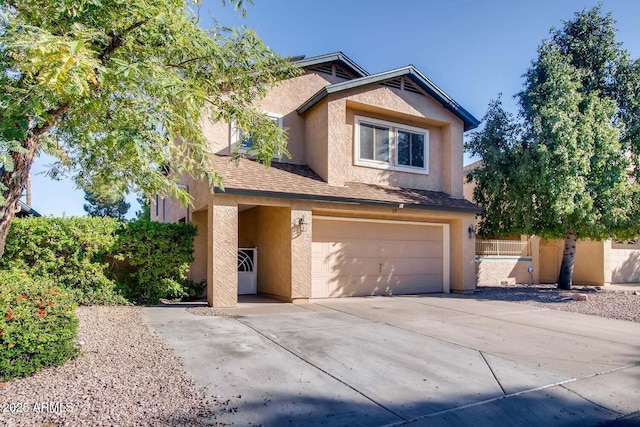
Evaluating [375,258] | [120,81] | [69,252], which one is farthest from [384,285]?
[120,81]

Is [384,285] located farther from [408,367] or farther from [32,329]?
[32,329]

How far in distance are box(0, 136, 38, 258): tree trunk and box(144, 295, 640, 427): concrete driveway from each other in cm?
306

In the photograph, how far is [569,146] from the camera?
12.8 metres

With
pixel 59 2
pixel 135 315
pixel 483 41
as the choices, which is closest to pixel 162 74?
pixel 59 2

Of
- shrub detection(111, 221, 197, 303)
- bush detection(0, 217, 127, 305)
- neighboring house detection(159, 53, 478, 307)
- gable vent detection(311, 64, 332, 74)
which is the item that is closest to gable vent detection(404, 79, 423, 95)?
neighboring house detection(159, 53, 478, 307)

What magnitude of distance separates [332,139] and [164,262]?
593cm

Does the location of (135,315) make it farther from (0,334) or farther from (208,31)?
(208,31)

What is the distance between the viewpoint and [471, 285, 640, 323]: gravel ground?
35.4ft

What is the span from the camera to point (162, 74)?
612 cm

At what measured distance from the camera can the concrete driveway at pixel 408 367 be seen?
4.45 meters

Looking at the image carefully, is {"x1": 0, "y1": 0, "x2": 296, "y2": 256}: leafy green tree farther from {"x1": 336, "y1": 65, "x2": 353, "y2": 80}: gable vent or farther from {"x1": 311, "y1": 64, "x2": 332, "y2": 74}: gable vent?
{"x1": 336, "y1": 65, "x2": 353, "y2": 80}: gable vent

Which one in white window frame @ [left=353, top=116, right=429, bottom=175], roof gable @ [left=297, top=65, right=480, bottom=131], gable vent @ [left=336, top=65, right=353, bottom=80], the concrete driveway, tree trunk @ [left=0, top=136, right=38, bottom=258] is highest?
A: gable vent @ [left=336, top=65, right=353, bottom=80]

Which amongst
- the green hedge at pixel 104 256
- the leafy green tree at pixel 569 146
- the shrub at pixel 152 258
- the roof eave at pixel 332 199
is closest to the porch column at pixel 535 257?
the leafy green tree at pixel 569 146

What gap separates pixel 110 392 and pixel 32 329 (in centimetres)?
137
